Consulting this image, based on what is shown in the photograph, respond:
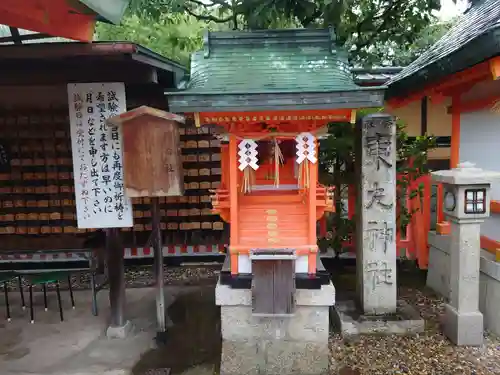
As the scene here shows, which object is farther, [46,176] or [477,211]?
[46,176]

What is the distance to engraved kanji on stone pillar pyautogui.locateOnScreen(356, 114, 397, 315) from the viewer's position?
5129mm

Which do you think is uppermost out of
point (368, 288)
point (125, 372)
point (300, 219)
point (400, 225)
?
point (300, 219)

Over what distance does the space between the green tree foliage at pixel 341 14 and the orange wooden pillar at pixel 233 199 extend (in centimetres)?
273

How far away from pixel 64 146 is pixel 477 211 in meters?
6.84

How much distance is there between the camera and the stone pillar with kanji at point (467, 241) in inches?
185

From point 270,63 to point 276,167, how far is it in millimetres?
1304

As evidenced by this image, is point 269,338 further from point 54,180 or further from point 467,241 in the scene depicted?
point 54,180

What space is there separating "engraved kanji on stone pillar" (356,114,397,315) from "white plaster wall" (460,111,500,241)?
60.3 inches


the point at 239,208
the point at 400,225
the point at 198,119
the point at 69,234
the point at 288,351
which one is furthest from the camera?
the point at 69,234

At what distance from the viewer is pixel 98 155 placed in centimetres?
489

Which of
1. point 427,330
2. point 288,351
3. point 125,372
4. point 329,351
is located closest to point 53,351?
point 125,372

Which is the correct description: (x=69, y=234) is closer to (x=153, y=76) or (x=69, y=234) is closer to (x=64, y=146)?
(x=64, y=146)

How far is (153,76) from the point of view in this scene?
479cm

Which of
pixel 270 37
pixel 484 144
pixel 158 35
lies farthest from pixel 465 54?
pixel 158 35
